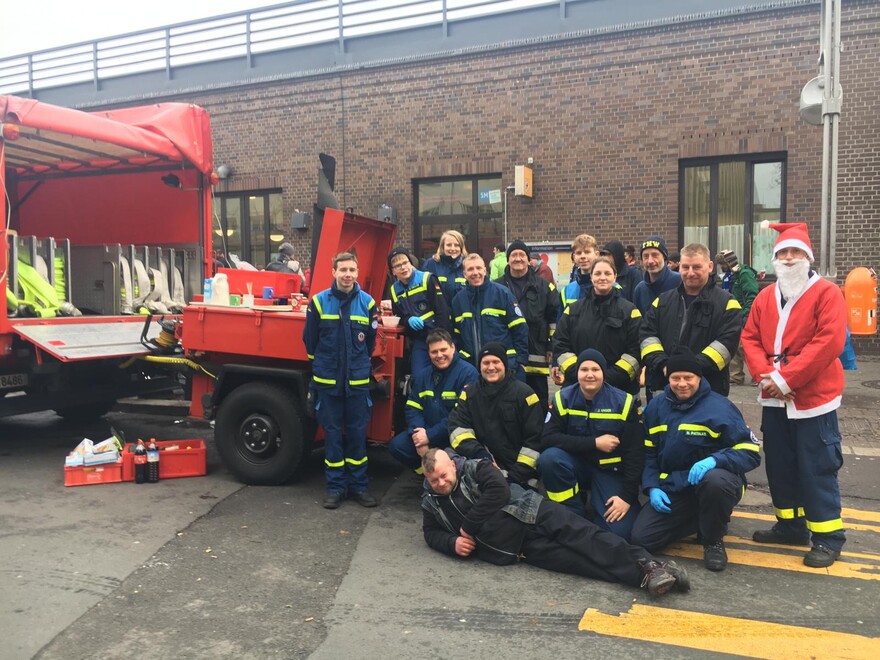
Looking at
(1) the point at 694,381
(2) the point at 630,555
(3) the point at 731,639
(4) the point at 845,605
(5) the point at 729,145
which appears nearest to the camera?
(3) the point at 731,639


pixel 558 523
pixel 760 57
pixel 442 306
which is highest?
pixel 760 57

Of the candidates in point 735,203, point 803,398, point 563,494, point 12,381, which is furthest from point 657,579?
point 735,203

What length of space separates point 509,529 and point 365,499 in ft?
4.88

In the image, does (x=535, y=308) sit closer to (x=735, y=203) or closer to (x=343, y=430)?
(x=343, y=430)

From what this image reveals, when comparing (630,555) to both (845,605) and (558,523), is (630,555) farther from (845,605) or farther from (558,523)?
(845,605)

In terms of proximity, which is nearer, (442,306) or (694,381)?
(694,381)

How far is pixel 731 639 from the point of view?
11.0 ft

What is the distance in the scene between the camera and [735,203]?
12336 mm

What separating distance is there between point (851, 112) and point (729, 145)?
1855mm

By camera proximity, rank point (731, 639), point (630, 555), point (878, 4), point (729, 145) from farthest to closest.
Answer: point (729, 145) < point (878, 4) < point (630, 555) < point (731, 639)

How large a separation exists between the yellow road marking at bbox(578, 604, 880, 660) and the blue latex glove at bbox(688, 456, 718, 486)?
0.86m

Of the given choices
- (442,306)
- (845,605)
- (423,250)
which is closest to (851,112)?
(423,250)

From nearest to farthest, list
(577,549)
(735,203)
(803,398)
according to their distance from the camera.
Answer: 1. (577,549)
2. (803,398)
3. (735,203)

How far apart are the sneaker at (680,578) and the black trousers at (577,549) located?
13 cm
